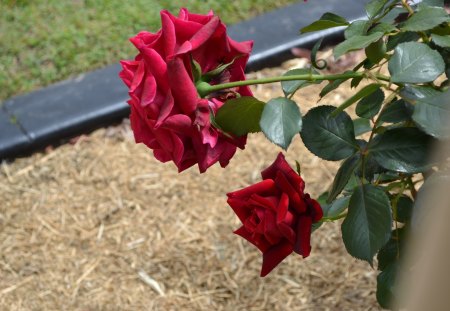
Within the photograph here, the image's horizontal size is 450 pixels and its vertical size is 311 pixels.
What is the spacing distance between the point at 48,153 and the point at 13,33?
682 mm

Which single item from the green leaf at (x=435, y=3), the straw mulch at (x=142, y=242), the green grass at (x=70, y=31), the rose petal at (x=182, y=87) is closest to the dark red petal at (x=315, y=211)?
the rose petal at (x=182, y=87)

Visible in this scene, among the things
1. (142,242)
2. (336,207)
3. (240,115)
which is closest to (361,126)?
(336,207)

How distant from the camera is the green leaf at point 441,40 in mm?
1041

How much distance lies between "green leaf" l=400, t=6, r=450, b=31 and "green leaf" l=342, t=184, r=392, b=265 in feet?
0.69

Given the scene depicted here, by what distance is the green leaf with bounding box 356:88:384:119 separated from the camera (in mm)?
1136

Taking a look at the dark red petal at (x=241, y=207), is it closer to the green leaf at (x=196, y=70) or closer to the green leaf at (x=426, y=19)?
the green leaf at (x=196, y=70)

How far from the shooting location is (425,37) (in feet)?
3.75

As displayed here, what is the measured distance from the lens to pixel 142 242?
223 cm

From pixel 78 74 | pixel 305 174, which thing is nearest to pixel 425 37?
pixel 305 174

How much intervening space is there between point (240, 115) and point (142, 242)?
1297mm

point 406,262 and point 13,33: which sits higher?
point 406,262

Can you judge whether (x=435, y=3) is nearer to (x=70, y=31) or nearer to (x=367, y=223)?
(x=367, y=223)

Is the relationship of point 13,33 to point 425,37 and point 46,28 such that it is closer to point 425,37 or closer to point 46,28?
point 46,28

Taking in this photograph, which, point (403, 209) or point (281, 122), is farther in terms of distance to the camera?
point (403, 209)
